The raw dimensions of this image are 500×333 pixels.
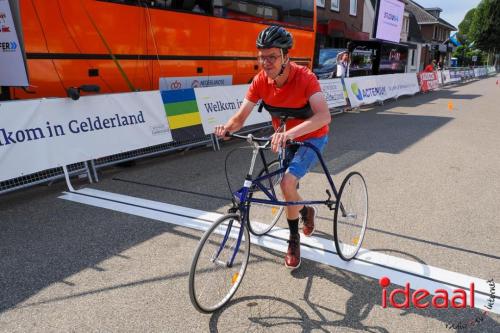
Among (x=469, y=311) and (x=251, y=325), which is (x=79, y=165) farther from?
(x=469, y=311)

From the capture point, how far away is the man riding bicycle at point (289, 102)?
3295 mm

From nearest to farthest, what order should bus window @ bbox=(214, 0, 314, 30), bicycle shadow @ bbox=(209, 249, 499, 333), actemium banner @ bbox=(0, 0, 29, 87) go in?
bicycle shadow @ bbox=(209, 249, 499, 333) → actemium banner @ bbox=(0, 0, 29, 87) → bus window @ bbox=(214, 0, 314, 30)

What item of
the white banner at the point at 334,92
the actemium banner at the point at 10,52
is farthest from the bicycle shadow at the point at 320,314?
the white banner at the point at 334,92

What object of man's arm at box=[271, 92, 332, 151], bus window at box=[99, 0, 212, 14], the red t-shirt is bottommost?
man's arm at box=[271, 92, 332, 151]

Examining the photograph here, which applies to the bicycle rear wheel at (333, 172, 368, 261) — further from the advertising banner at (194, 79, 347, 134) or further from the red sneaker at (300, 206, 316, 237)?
the advertising banner at (194, 79, 347, 134)

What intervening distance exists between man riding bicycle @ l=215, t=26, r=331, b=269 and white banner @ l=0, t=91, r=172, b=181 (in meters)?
3.51

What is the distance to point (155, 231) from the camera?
4758mm

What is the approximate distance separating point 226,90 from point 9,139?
4.83m

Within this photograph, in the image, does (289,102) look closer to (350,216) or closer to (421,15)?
(350,216)

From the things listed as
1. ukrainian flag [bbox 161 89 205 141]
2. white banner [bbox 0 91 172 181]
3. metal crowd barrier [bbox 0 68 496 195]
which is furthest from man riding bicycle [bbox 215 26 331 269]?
ukrainian flag [bbox 161 89 205 141]

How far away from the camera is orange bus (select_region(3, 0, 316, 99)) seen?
6738 millimetres

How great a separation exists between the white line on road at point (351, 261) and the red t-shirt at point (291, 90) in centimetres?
123

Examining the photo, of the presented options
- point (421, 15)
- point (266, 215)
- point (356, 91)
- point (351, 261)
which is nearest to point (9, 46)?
point (266, 215)

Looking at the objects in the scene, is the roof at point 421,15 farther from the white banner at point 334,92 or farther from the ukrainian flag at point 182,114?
the ukrainian flag at point 182,114
